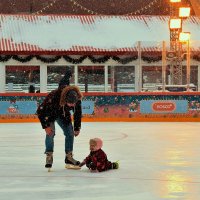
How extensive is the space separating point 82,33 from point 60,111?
19.5 m

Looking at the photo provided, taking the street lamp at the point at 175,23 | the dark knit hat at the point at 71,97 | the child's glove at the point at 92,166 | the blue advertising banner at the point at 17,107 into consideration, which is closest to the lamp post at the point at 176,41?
the street lamp at the point at 175,23

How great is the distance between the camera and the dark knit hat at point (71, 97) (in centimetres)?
789

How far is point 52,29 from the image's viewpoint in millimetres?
27406

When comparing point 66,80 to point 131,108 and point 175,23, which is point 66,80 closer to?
point 131,108

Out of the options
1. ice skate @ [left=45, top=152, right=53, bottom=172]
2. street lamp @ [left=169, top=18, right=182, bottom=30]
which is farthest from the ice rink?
street lamp @ [left=169, top=18, right=182, bottom=30]

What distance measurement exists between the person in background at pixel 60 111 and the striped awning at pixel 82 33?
17193 mm

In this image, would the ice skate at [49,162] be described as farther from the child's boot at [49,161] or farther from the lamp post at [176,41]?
the lamp post at [176,41]

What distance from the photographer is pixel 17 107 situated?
19.9 meters

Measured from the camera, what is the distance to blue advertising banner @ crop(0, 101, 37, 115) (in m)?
19.8

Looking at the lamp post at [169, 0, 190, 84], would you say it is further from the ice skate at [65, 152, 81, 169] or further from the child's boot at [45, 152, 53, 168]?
the child's boot at [45, 152, 53, 168]

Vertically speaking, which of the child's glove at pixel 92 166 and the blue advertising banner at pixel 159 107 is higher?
the blue advertising banner at pixel 159 107

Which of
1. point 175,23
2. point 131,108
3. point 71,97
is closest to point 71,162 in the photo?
point 71,97

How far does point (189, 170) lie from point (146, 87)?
17.6 meters

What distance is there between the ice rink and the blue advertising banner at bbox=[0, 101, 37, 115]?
6.38 metres
